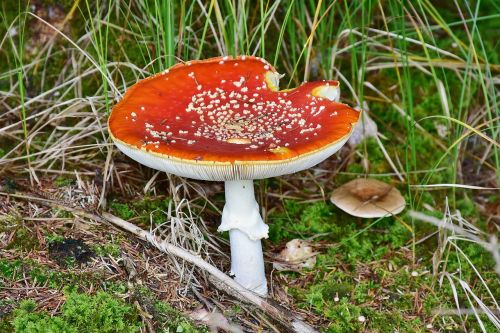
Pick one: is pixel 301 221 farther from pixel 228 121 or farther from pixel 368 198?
pixel 228 121

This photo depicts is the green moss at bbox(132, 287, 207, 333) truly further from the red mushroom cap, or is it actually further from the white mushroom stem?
the red mushroom cap

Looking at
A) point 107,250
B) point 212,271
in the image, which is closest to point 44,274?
point 107,250

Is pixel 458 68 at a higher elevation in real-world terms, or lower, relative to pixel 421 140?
higher

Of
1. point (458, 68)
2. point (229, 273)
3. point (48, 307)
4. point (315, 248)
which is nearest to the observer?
point (48, 307)

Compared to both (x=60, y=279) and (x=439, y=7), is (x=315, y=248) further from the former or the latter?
(x=439, y=7)

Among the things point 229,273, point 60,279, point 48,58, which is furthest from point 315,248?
point 48,58

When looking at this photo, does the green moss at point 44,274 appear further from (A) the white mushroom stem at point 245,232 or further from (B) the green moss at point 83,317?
(A) the white mushroom stem at point 245,232
